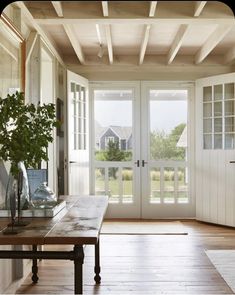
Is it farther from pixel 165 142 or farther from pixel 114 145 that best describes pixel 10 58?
pixel 165 142

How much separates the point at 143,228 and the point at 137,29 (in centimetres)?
253

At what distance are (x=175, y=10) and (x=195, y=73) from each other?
2413 mm

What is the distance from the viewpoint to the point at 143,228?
518cm

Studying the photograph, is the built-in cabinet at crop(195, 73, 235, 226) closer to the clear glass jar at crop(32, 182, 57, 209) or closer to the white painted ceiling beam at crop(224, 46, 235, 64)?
the white painted ceiling beam at crop(224, 46, 235, 64)

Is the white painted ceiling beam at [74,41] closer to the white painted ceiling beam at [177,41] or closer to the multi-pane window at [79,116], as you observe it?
the multi-pane window at [79,116]

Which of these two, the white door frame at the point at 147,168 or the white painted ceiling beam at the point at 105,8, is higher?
the white painted ceiling beam at the point at 105,8

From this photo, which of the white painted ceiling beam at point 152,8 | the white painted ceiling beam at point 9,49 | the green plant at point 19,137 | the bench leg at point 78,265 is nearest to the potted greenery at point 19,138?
the green plant at point 19,137

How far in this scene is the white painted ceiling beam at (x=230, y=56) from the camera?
5.20 meters

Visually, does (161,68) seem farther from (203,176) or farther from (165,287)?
(165,287)

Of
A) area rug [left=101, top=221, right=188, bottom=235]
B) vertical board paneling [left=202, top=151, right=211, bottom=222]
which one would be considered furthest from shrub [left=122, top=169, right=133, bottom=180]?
vertical board paneling [left=202, top=151, right=211, bottom=222]

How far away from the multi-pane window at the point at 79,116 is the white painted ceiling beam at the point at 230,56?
2.08m

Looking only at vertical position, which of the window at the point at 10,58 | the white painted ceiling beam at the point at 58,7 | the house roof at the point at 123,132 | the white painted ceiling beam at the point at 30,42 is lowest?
the house roof at the point at 123,132

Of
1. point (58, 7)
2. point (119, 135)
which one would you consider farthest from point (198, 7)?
point (119, 135)

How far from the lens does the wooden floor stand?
3029 mm
